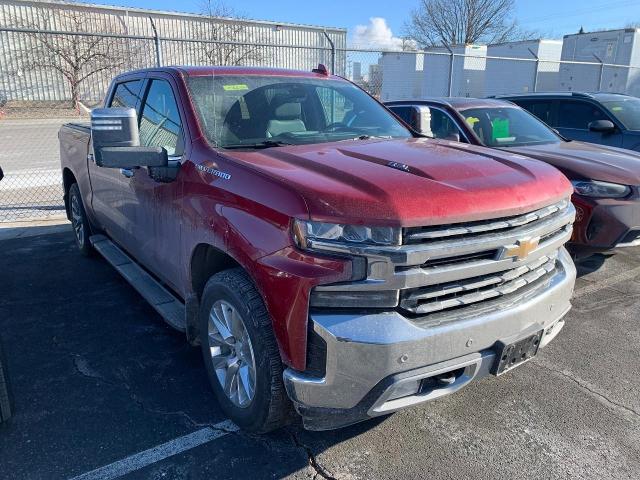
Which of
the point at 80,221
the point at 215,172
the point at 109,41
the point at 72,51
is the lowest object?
the point at 80,221

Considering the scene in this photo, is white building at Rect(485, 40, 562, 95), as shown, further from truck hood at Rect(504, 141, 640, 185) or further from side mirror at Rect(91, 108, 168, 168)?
side mirror at Rect(91, 108, 168, 168)

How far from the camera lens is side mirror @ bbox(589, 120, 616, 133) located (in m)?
7.41

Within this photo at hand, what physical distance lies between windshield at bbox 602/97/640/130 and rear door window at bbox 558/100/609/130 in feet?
0.55

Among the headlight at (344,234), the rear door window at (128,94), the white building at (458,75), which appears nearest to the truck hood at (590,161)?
the headlight at (344,234)

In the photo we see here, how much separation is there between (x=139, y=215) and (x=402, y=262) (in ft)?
8.06

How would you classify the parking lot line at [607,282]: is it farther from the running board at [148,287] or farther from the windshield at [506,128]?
the running board at [148,287]

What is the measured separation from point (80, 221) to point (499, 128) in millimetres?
5080

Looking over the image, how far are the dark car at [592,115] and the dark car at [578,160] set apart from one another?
161 centimetres

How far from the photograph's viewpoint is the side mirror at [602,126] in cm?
741

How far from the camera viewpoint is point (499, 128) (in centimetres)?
645

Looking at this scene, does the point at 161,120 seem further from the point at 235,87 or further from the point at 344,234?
the point at 344,234

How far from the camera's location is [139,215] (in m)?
3.94

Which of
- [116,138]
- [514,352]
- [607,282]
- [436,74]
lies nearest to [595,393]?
[514,352]

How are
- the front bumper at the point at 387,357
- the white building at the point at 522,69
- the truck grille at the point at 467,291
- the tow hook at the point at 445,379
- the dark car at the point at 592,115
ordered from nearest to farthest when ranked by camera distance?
the front bumper at the point at 387,357
the truck grille at the point at 467,291
the tow hook at the point at 445,379
the dark car at the point at 592,115
the white building at the point at 522,69
